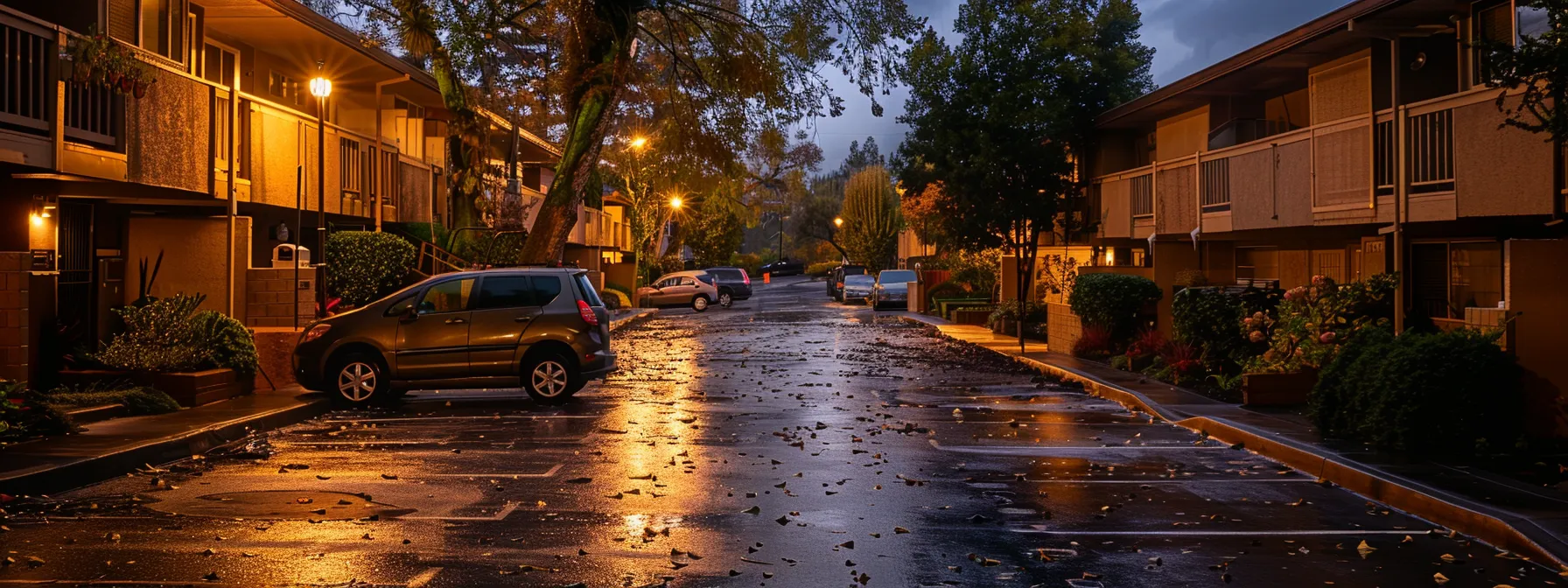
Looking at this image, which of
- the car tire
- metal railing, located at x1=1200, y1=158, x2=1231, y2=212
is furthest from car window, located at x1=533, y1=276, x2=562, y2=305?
metal railing, located at x1=1200, y1=158, x2=1231, y2=212

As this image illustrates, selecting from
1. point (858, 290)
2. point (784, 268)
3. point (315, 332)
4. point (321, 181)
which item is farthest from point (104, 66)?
point (784, 268)

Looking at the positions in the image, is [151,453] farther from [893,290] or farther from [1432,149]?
[893,290]

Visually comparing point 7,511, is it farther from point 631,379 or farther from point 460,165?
point 460,165

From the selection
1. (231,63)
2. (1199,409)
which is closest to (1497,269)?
(1199,409)

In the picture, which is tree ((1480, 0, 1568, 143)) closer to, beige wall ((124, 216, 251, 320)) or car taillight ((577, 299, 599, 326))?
car taillight ((577, 299, 599, 326))

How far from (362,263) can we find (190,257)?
3819 mm

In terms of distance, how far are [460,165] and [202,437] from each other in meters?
16.2

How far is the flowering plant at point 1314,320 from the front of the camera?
1532 cm

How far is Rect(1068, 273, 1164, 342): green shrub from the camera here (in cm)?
2277

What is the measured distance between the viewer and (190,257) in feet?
59.4

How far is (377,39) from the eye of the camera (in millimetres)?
25641

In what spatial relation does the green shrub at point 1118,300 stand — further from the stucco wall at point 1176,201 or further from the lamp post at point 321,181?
the lamp post at point 321,181

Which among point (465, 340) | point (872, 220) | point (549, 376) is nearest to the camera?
point (465, 340)

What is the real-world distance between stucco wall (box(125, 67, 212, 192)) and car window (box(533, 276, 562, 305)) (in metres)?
4.28
